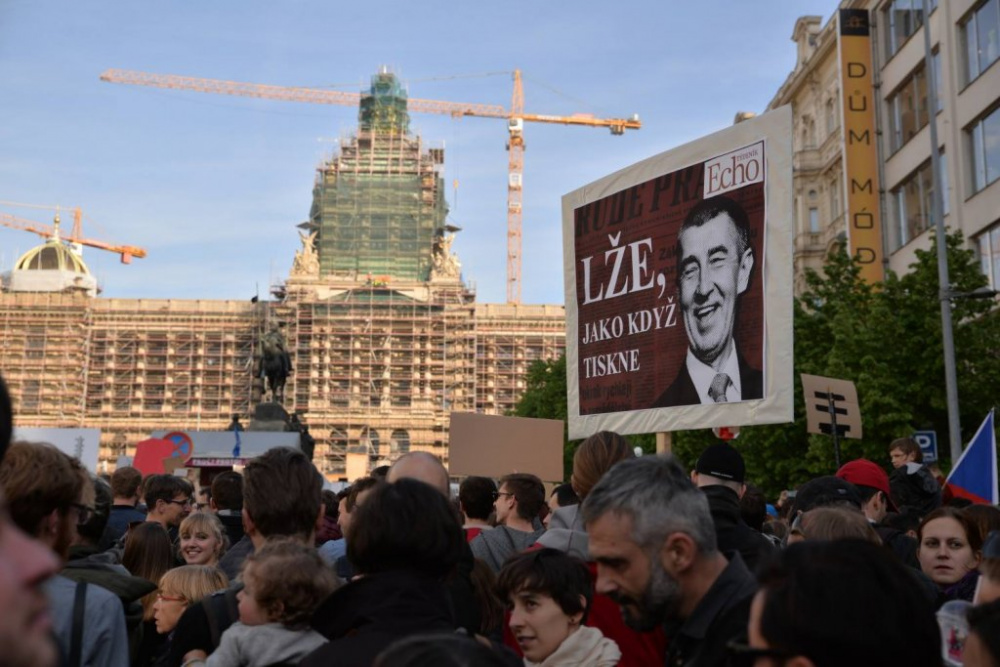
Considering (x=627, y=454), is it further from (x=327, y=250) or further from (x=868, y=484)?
(x=327, y=250)

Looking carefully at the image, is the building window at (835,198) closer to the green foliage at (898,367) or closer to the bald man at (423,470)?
the green foliage at (898,367)

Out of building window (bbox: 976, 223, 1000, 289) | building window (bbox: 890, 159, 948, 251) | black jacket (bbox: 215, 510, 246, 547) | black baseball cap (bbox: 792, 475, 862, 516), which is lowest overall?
black jacket (bbox: 215, 510, 246, 547)

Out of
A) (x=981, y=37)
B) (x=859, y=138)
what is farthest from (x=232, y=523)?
(x=859, y=138)

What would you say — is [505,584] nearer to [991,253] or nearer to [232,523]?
[232,523]

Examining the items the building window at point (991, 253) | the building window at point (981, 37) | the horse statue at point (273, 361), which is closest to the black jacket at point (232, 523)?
the building window at point (991, 253)

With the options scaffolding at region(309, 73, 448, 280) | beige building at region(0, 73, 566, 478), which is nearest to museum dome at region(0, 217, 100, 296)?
beige building at region(0, 73, 566, 478)

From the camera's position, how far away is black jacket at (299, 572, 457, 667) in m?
3.25

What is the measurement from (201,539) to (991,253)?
2782 cm

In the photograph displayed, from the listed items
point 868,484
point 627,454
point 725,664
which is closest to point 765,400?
point 868,484

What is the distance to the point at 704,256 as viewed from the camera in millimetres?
8820

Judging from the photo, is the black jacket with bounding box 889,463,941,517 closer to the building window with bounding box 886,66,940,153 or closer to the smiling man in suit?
the smiling man in suit

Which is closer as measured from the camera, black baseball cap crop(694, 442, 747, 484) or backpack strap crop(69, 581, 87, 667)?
backpack strap crop(69, 581, 87, 667)

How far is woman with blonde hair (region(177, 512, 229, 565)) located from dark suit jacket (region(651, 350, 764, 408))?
3554 mm

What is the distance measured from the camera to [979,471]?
1021 cm
